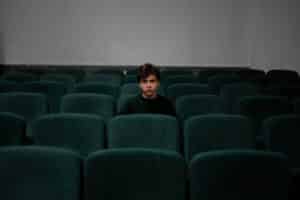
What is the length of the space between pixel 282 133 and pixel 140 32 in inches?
284

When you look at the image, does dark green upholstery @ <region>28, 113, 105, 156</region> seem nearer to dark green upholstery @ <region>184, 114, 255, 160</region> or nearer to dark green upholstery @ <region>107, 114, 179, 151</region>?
dark green upholstery @ <region>107, 114, 179, 151</region>

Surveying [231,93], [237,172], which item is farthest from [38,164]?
[231,93]

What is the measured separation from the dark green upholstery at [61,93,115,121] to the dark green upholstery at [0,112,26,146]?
1.34 m

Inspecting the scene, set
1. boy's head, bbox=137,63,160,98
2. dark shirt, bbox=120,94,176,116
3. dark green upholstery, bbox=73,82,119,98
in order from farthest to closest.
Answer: dark green upholstery, bbox=73,82,119,98, dark shirt, bbox=120,94,176,116, boy's head, bbox=137,63,160,98

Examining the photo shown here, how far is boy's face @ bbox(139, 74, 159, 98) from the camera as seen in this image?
503cm

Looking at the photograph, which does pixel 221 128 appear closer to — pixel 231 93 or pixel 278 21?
pixel 231 93

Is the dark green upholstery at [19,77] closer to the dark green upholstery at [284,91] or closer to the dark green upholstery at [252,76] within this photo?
the dark green upholstery at [252,76]

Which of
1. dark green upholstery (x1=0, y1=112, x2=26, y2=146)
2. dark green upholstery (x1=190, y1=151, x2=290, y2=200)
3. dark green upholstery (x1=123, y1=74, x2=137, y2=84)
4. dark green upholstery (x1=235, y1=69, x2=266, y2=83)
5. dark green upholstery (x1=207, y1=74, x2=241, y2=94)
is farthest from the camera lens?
dark green upholstery (x1=123, y1=74, x2=137, y2=84)

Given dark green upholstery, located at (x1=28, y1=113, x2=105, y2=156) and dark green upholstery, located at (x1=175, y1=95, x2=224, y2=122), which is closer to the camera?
dark green upholstery, located at (x1=28, y1=113, x2=105, y2=156)

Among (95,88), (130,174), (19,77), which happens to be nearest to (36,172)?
(130,174)

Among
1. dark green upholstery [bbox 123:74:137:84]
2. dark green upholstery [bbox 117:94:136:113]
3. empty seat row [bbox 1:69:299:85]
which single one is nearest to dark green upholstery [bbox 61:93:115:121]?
dark green upholstery [bbox 117:94:136:113]

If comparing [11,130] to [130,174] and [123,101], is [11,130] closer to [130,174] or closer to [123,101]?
[130,174]

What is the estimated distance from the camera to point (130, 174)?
2934 millimetres

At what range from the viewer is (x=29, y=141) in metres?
4.37
